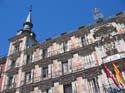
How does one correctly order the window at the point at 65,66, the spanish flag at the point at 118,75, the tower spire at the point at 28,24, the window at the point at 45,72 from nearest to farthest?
the spanish flag at the point at 118,75
the window at the point at 65,66
the window at the point at 45,72
the tower spire at the point at 28,24

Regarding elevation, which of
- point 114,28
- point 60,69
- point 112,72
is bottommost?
point 112,72

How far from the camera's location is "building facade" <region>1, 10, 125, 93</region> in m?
26.8

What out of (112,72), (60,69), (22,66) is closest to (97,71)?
(112,72)

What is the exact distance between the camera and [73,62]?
30.3 m

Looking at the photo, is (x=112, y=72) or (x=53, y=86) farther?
(x=53, y=86)

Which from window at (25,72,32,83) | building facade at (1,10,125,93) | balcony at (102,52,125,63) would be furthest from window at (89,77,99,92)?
window at (25,72,32,83)

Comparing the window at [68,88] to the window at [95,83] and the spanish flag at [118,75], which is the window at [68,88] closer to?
the window at [95,83]

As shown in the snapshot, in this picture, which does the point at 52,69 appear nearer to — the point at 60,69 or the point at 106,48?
the point at 60,69

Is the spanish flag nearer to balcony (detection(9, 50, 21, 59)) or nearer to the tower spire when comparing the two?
balcony (detection(9, 50, 21, 59))

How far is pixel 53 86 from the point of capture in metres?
28.9

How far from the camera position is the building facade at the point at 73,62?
26828mm

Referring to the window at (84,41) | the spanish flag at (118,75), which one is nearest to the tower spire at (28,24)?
the window at (84,41)

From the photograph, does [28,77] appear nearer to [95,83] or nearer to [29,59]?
[29,59]

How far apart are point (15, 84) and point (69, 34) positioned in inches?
437
